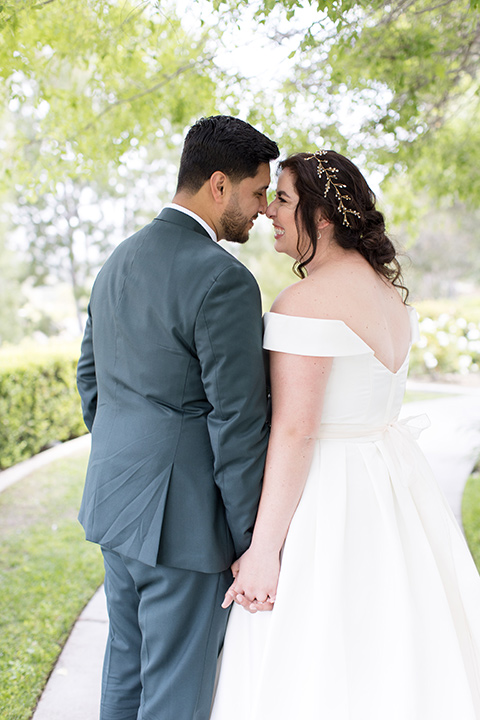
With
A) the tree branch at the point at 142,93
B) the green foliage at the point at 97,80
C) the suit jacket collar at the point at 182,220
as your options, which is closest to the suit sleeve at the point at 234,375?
the suit jacket collar at the point at 182,220

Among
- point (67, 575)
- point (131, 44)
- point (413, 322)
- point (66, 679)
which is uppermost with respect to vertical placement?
point (131, 44)

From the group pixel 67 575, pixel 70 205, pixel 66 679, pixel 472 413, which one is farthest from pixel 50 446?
pixel 70 205

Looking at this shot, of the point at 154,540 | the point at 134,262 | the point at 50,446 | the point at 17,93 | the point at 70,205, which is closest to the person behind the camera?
the point at 154,540

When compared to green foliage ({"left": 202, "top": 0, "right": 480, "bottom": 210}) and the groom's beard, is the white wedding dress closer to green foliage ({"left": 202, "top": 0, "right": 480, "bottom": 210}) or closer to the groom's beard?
the groom's beard

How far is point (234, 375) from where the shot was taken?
177cm

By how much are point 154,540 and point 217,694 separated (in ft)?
2.08

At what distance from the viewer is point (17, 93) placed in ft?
11.2

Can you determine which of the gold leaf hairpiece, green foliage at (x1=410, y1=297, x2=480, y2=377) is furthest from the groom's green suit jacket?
green foliage at (x1=410, y1=297, x2=480, y2=377)

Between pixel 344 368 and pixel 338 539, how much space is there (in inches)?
21.3

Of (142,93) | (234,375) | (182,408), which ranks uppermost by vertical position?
(142,93)

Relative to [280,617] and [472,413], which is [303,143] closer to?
[280,617]

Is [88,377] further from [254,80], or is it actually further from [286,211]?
[254,80]

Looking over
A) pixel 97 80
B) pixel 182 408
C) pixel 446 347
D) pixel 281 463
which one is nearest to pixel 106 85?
pixel 97 80

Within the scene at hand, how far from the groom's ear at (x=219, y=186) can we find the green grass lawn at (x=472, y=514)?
334 cm
